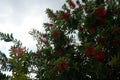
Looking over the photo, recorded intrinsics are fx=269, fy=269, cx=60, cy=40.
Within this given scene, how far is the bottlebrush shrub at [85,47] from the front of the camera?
31.2 feet

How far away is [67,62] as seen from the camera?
31.6 feet

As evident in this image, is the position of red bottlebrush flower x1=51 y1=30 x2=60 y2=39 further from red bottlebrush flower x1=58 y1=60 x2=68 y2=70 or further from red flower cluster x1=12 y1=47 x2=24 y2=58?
red flower cluster x1=12 y1=47 x2=24 y2=58

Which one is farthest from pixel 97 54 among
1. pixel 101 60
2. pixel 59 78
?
pixel 59 78

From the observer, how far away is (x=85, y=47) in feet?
31.8

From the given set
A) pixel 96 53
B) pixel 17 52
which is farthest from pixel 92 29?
pixel 17 52

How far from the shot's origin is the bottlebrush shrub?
9.50 m

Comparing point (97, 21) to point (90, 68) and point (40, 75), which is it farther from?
point (40, 75)

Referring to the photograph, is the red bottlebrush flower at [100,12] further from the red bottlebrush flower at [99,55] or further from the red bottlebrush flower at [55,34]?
the red bottlebrush flower at [55,34]

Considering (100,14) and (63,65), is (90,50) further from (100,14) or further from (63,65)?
(100,14)

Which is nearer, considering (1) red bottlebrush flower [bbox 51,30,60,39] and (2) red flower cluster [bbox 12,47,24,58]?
(2) red flower cluster [bbox 12,47,24,58]

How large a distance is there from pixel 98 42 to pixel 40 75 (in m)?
2.92

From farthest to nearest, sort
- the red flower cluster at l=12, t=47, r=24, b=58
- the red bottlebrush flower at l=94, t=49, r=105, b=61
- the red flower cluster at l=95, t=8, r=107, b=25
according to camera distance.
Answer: the red flower cluster at l=95, t=8, r=107, b=25, the red bottlebrush flower at l=94, t=49, r=105, b=61, the red flower cluster at l=12, t=47, r=24, b=58

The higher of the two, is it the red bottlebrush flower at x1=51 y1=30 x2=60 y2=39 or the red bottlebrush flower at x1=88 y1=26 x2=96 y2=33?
the red bottlebrush flower at x1=51 y1=30 x2=60 y2=39

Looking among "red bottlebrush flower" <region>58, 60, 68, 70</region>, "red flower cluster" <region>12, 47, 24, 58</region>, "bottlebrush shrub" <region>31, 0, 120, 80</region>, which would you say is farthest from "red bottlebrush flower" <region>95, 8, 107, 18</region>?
"red flower cluster" <region>12, 47, 24, 58</region>
